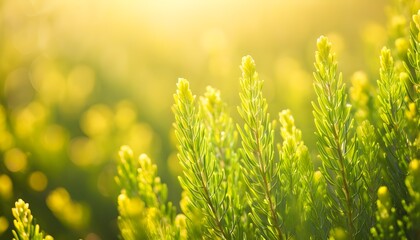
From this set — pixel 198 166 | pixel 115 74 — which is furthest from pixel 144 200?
pixel 115 74

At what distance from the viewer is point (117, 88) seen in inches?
118

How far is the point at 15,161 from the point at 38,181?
0.39 ft

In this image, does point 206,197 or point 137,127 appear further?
point 137,127

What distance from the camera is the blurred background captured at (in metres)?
2.02

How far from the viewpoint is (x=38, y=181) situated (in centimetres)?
202

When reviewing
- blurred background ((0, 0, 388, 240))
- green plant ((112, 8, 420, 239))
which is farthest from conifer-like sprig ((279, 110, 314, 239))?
blurred background ((0, 0, 388, 240))

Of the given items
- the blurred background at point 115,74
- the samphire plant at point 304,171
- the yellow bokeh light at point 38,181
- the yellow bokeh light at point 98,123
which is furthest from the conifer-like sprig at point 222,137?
the yellow bokeh light at point 38,181

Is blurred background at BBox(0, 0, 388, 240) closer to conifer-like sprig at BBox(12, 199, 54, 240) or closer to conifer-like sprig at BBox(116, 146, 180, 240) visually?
conifer-like sprig at BBox(12, 199, 54, 240)

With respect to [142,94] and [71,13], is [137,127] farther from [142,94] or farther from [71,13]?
[71,13]

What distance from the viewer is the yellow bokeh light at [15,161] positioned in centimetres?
198

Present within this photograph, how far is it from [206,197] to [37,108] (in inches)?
58.1

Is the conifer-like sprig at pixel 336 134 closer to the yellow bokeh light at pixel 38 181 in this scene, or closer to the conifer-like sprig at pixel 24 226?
the conifer-like sprig at pixel 24 226

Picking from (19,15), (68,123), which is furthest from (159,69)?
(19,15)

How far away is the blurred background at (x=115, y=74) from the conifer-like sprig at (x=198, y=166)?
2.37 ft
